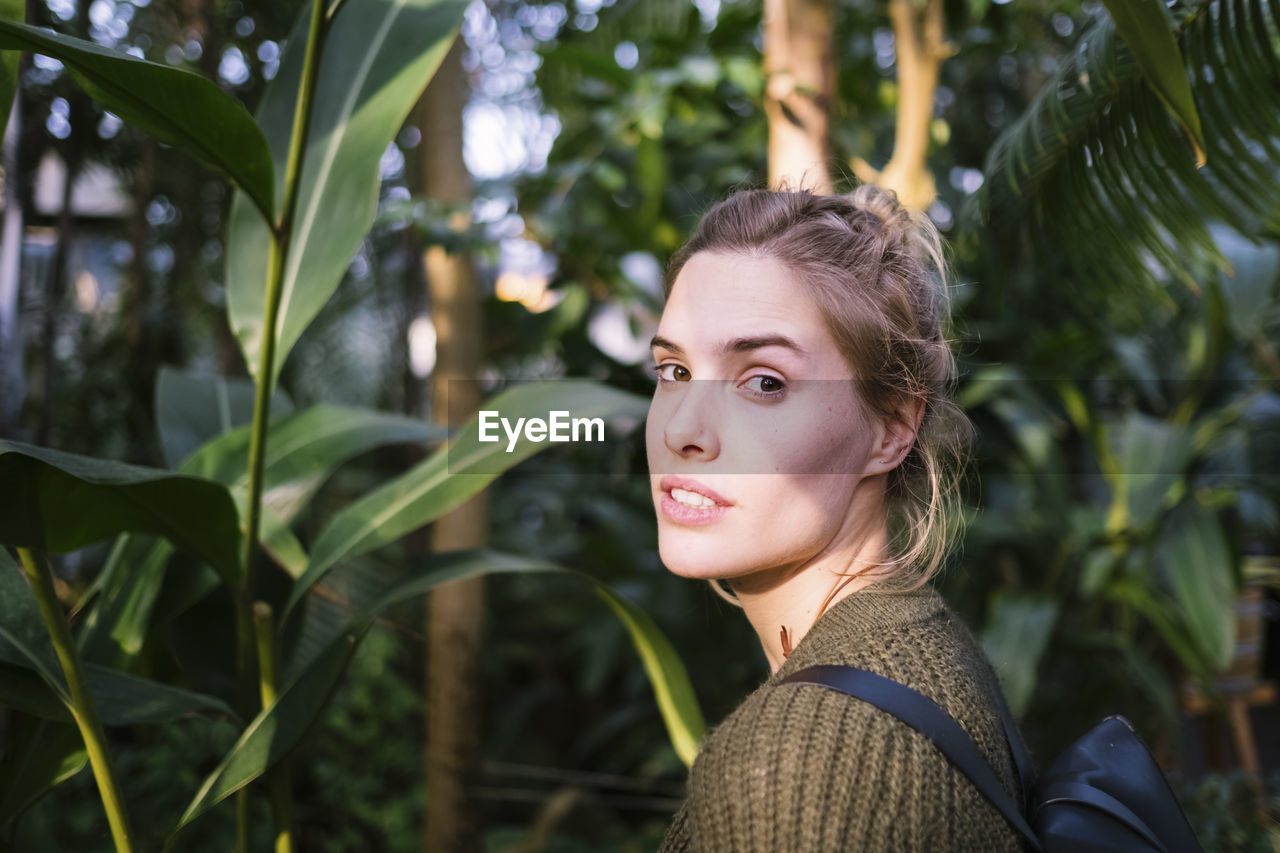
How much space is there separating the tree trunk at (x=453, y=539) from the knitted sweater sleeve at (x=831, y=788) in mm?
1281

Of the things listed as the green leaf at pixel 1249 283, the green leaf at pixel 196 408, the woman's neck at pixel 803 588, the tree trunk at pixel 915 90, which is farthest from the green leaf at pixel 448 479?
the green leaf at pixel 1249 283

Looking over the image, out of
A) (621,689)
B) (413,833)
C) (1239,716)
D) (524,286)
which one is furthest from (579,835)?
(1239,716)

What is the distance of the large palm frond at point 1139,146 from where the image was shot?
2.99ft

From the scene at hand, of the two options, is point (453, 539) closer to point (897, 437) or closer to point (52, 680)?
point (52, 680)

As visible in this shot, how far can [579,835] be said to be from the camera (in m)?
2.48

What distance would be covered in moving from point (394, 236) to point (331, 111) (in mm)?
2075

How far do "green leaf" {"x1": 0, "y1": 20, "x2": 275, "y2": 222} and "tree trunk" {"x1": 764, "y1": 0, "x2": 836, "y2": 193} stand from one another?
0.78 metres

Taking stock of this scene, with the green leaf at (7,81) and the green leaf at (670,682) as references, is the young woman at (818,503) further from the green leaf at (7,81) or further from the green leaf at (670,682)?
the green leaf at (7,81)

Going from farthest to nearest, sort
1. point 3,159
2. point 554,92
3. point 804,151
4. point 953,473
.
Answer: point 554,92
point 3,159
point 804,151
point 953,473

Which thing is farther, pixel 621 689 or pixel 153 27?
pixel 621 689

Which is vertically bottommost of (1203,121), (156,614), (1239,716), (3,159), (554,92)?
(1239,716)

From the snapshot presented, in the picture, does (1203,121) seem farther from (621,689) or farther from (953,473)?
(621,689)

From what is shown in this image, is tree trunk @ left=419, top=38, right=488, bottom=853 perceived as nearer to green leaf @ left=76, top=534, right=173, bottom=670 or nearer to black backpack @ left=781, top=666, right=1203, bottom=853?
green leaf @ left=76, top=534, right=173, bottom=670

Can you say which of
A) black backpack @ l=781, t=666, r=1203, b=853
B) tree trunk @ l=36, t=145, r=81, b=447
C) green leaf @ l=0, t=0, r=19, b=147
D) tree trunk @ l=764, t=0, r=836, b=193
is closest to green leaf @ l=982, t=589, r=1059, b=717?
tree trunk @ l=764, t=0, r=836, b=193
